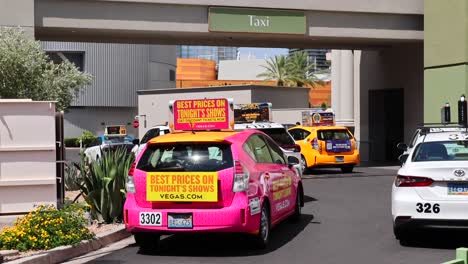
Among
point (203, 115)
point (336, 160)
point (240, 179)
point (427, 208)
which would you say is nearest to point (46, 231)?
point (240, 179)

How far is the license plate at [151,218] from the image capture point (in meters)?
8.84

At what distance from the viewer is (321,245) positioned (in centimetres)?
966

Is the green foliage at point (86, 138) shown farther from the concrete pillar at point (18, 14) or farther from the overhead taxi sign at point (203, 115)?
the overhead taxi sign at point (203, 115)

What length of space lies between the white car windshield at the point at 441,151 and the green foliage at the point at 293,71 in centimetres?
6867

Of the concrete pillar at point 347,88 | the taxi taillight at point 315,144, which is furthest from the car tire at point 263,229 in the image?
the concrete pillar at point 347,88

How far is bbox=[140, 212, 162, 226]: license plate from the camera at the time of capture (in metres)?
8.84

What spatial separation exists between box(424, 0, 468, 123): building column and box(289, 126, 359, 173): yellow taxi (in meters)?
3.72

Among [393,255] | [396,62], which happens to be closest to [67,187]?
[393,255]

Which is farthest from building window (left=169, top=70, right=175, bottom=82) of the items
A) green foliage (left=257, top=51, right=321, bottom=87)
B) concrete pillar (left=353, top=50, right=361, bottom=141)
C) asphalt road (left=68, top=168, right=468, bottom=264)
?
asphalt road (left=68, top=168, right=468, bottom=264)

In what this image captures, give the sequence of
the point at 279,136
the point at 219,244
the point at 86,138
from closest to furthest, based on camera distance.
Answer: the point at 219,244 → the point at 279,136 → the point at 86,138

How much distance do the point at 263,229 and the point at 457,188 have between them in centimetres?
260

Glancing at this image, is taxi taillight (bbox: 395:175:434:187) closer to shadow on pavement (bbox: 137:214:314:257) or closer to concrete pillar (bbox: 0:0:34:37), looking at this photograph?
shadow on pavement (bbox: 137:214:314:257)

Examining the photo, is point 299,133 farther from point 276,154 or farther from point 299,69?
point 299,69

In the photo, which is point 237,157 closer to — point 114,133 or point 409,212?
point 409,212
